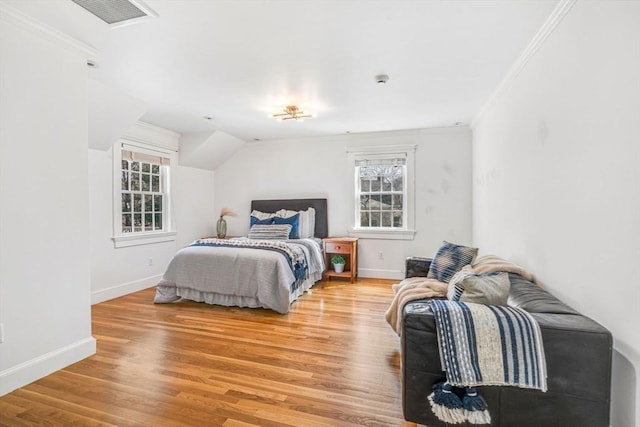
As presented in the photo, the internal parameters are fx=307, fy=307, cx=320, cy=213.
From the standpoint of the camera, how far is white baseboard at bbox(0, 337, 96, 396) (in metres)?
1.99

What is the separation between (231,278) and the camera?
12.0ft

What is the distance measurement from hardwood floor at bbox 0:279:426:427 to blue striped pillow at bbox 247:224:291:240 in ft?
5.04

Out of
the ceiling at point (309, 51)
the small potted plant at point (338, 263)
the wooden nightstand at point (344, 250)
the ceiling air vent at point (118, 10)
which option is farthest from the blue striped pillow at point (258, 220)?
the ceiling air vent at point (118, 10)

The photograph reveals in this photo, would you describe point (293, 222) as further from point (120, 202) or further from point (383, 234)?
point (120, 202)

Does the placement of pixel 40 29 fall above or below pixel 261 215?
above

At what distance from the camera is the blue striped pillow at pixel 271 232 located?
4832 mm

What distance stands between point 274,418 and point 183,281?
252 cm

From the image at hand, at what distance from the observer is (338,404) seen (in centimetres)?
188

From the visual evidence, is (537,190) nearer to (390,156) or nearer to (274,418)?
(274,418)

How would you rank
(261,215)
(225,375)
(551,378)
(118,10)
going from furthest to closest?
1. (261,215)
2. (225,375)
3. (118,10)
4. (551,378)

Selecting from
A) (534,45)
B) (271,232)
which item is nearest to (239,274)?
(271,232)

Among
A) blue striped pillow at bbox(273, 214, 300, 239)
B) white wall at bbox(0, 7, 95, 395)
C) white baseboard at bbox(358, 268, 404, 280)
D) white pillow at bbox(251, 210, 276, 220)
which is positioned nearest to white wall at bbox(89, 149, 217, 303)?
white pillow at bbox(251, 210, 276, 220)

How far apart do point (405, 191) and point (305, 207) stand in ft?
5.66

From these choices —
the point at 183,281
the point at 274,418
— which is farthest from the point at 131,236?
the point at 274,418
